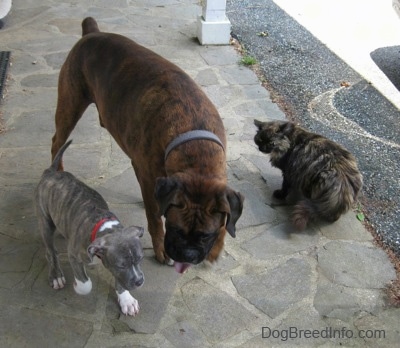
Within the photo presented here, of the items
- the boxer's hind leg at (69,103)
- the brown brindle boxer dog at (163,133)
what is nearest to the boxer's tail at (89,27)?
the brown brindle boxer dog at (163,133)

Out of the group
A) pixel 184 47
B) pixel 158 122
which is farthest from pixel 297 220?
pixel 184 47

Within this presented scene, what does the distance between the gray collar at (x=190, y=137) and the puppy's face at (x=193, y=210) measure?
1.05 ft

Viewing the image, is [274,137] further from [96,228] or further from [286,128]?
[96,228]

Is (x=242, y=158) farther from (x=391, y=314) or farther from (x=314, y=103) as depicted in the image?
(x=391, y=314)

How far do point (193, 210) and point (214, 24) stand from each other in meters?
4.84

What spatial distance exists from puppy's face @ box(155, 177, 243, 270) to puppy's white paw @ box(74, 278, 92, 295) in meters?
0.77

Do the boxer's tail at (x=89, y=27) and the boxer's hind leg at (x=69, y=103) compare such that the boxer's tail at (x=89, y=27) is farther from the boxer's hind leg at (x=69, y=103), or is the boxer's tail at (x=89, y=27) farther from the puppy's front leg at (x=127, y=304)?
the puppy's front leg at (x=127, y=304)

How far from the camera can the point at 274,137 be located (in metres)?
4.31

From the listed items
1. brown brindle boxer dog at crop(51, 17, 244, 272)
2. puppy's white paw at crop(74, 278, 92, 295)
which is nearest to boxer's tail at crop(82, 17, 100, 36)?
brown brindle boxer dog at crop(51, 17, 244, 272)

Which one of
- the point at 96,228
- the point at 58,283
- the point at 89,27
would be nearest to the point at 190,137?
the point at 96,228

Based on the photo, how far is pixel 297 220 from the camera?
12.6ft

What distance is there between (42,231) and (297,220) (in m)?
1.92

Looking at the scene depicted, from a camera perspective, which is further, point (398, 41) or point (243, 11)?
point (243, 11)

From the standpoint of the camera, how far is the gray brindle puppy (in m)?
2.63
